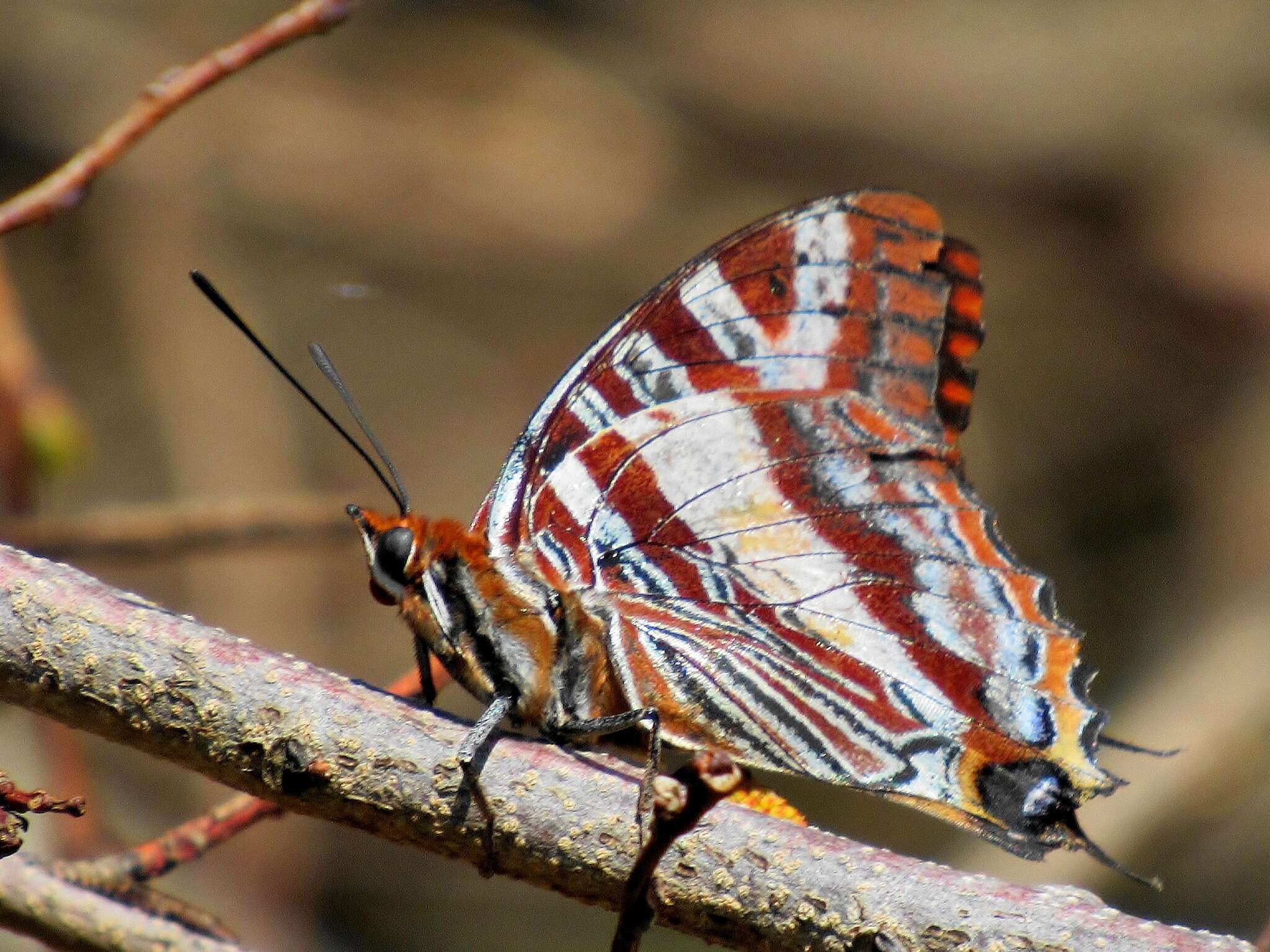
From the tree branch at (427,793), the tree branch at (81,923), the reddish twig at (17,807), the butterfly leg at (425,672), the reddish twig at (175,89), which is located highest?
the reddish twig at (175,89)

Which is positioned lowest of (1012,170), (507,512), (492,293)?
(507,512)

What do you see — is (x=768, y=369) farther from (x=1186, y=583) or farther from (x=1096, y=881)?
(x=1186, y=583)

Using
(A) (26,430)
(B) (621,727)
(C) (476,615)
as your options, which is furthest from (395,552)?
(A) (26,430)

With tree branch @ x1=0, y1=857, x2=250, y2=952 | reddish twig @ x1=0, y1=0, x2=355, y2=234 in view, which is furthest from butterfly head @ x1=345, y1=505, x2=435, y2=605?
reddish twig @ x1=0, y1=0, x2=355, y2=234

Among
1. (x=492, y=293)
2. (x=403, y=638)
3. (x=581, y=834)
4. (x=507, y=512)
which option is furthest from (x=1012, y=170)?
(x=581, y=834)

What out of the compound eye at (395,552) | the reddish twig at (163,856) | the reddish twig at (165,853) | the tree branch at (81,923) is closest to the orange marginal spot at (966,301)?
the compound eye at (395,552)

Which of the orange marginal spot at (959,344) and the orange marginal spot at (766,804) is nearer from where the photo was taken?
the orange marginal spot at (766,804)

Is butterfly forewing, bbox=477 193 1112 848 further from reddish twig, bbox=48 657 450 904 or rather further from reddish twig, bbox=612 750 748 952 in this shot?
reddish twig, bbox=612 750 748 952

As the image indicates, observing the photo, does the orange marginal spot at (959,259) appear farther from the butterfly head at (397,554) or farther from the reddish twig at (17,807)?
the reddish twig at (17,807)
